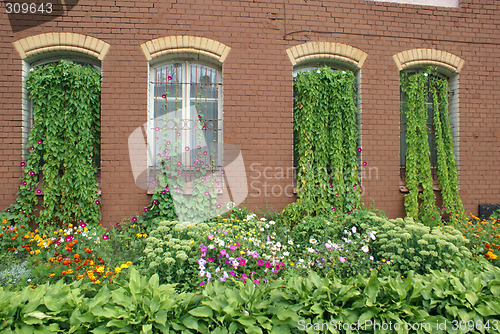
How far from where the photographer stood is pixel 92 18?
481cm

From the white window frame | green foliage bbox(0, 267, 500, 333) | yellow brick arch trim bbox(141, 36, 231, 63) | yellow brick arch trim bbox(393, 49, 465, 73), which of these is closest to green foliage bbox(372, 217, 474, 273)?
green foliage bbox(0, 267, 500, 333)

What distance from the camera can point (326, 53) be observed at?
5145mm

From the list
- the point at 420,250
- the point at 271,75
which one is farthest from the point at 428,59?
the point at 420,250

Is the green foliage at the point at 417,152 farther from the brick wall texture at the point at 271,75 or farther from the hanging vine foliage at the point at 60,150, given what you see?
the hanging vine foliage at the point at 60,150

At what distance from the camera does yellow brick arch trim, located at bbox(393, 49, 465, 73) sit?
5297 mm

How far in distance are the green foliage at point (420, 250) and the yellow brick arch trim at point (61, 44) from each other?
191 inches

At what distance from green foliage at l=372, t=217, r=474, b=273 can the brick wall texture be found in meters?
1.72

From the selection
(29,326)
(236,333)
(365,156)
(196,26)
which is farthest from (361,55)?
(29,326)

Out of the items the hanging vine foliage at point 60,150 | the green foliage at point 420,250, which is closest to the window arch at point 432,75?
the green foliage at point 420,250

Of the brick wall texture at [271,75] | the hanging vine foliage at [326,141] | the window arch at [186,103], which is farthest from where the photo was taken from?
the hanging vine foliage at [326,141]

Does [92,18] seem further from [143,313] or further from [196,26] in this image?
[143,313]

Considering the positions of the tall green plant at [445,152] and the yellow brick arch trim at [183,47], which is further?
the tall green plant at [445,152]

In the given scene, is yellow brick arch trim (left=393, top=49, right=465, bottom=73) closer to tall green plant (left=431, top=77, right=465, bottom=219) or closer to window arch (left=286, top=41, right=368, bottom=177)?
tall green plant (left=431, top=77, right=465, bottom=219)

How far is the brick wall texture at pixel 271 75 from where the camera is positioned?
4789 millimetres
